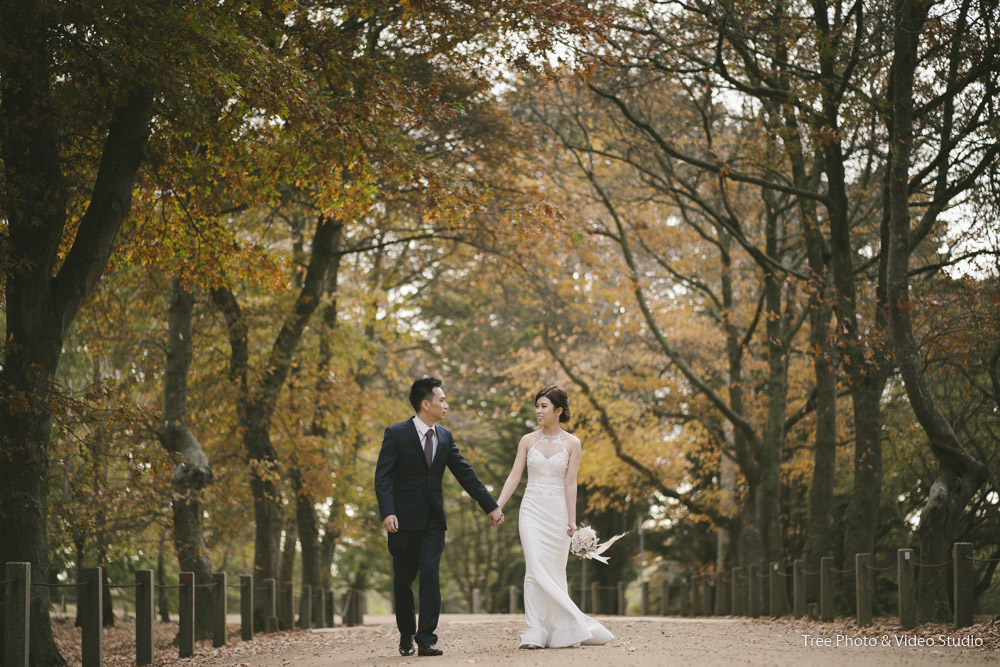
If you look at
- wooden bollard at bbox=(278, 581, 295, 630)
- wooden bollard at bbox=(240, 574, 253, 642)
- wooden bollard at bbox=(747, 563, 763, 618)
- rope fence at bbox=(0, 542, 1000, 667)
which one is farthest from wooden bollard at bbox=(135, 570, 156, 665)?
wooden bollard at bbox=(747, 563, 763, 618)

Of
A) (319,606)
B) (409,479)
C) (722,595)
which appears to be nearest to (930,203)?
(409,479)

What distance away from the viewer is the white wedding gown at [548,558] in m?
9.08

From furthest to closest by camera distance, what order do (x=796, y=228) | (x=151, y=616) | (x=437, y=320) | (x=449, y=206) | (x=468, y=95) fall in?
(x=437, y=320) < (x=796, y=228) < (x=468, y=95) < (x=449, y=206) < (x=151, y=616)

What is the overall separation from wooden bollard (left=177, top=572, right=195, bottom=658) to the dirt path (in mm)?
302

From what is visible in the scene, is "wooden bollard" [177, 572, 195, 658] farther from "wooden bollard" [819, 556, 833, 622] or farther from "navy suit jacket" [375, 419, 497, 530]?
"wooden bollard" [819, 556, 833, 622]

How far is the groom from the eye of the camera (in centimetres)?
875

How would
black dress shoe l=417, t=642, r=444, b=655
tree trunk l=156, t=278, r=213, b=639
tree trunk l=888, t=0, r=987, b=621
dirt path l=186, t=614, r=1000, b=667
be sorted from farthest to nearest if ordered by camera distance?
tree trunk l=156, t=278, r=213, b=639, tree trunk l=888, t=0, r=987, b=621, black dress shoe l=417, t=642, r=444, b=655, dirt path l=186, t=614, r=1000, b=667

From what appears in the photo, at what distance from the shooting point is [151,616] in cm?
1055

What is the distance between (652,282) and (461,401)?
23.5 feet

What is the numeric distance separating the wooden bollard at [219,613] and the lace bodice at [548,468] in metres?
5.31

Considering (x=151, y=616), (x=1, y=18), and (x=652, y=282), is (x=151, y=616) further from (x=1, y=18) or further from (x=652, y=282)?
(x=652, y=282)

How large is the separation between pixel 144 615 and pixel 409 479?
3559mm

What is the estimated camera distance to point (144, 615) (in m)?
10.5

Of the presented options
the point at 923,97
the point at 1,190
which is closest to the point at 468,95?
the point at 923,97
